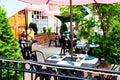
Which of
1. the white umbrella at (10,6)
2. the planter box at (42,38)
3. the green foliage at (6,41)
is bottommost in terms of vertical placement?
the planter box at (42,38)

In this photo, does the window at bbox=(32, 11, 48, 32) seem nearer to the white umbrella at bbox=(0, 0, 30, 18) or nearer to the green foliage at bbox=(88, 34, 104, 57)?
the green foliage at bbox=(88, 34, 104, 57)

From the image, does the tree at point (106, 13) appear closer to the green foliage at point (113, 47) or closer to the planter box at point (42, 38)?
the green foliage at point (113, 47)

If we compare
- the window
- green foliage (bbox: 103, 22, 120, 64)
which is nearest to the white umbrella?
green foliage (bbox: 103, 22, 120, 64)

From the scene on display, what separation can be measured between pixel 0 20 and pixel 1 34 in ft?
0.69

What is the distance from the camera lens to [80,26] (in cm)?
939

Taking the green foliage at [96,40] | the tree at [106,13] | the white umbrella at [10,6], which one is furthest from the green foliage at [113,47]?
the white umbrella at [10,6]

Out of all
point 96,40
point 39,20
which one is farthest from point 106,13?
point 39,20

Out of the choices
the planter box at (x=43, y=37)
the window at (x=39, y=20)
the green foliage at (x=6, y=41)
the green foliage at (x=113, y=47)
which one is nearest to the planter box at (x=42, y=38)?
the planter box at (x=43, y=37)

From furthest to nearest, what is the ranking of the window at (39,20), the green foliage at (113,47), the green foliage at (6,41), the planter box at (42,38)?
the window at (39,20)
the planter box at (42,38)
the green foliage at (113,47)
the green foliage at (6,41)

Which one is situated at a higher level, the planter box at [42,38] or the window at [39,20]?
the window at [39,20]

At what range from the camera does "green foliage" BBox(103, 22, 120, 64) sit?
6.14m

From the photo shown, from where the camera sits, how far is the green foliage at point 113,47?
242 inches

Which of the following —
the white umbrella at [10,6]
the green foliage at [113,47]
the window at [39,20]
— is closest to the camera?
the white umbrella at [10,6]

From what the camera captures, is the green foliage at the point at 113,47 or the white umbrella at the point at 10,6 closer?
the white umbrella at the point at 10,6
